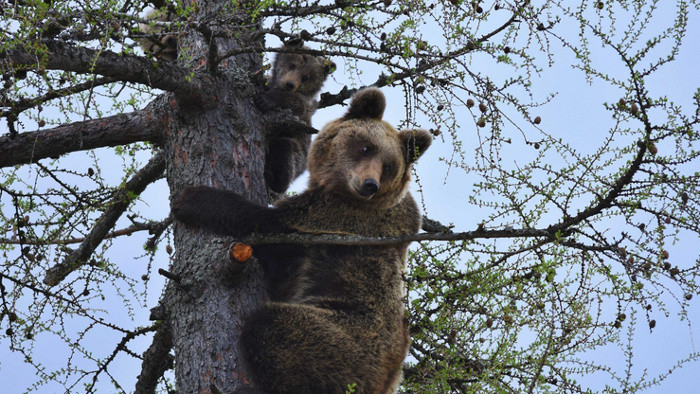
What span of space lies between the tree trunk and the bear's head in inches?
23.3

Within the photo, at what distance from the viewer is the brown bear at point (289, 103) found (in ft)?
22.0

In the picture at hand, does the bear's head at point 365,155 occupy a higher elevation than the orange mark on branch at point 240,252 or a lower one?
higher

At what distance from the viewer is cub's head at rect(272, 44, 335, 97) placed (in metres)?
8.11

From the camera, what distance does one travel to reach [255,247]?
5.62 m

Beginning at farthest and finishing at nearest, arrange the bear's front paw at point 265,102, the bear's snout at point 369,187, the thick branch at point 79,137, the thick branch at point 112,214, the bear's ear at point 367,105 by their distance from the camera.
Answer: the thick branch at point 112,214
the bear's front paw at point 265,102
the bear's ear at point 367,105
the thick branch at point 79,137
the bear's snout at point 369,187

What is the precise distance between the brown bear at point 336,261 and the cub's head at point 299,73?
1859mm

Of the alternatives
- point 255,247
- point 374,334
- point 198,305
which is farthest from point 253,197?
point 374,334

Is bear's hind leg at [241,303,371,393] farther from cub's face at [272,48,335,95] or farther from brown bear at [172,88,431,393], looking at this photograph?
cub's face at [272,48,335,95]

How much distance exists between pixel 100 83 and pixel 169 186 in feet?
3.43

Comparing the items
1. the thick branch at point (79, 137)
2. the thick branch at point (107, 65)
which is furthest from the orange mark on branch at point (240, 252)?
the thick branch at point (79, 137)

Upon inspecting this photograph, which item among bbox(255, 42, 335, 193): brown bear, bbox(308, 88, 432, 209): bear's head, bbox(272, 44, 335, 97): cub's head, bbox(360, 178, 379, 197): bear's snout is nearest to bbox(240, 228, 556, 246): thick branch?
bbox(360, 178, 379, 197): bear's snout

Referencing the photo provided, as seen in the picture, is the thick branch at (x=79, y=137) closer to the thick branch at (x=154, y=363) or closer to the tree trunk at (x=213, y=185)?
the tree trunk at (x=213, y=185)

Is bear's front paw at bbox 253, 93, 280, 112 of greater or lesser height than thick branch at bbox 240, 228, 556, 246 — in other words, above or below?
above

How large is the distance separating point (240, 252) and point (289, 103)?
104 inches
